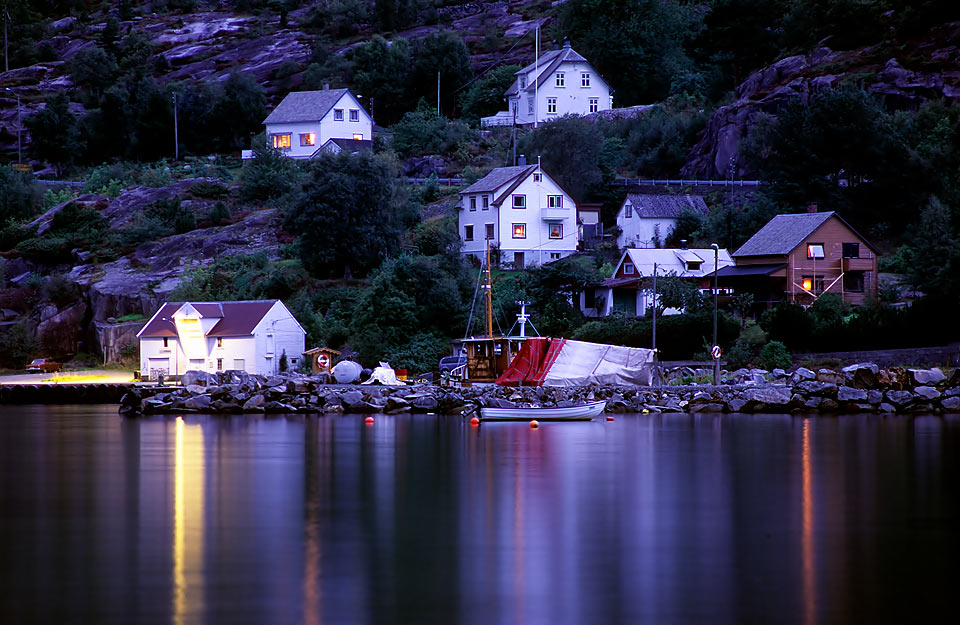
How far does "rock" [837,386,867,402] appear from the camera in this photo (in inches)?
1950

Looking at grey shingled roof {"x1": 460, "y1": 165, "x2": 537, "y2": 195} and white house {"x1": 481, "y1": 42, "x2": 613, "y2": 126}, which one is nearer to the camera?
grey shingled roof {"x1": 460, "y1": 165, "x2": 537, "y2": 195}

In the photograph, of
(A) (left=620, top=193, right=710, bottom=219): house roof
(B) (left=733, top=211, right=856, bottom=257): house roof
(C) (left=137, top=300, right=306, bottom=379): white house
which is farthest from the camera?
(A) (left=620, top=193, right=710, bottom=219): house roof

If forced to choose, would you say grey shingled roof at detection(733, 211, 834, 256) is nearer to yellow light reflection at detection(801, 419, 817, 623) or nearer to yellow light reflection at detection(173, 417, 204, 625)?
yellow light reflection at detection(801, 419, 817, 623)

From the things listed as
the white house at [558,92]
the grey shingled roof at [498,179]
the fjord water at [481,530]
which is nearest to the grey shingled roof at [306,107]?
the white house at [558,92]

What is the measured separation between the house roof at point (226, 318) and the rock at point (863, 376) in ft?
103

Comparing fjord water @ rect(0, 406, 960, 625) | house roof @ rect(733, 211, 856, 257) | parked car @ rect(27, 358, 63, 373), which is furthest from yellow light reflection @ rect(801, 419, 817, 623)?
parked car @ rect(27, 358, 63, 373)

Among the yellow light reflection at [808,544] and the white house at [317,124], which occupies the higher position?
the white house at [317,124]

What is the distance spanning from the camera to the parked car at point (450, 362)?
195 ft

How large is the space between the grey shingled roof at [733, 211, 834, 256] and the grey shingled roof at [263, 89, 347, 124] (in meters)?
44.4

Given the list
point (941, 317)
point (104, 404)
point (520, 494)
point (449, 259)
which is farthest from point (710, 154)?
point (520, 494)

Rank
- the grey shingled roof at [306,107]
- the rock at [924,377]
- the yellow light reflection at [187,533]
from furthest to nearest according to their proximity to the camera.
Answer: the grey shingled roof at [306,107] → the rock at [924,377] → the yellow light reflection at [187,533]

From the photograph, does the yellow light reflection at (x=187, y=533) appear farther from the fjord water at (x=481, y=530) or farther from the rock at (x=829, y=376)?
the rock at (x=829, y=376)

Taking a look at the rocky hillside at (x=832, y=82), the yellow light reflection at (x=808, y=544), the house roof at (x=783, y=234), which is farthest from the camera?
the rocky hillside at (x=832, y=82)

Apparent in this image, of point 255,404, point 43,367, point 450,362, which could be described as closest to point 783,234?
point 450,362
